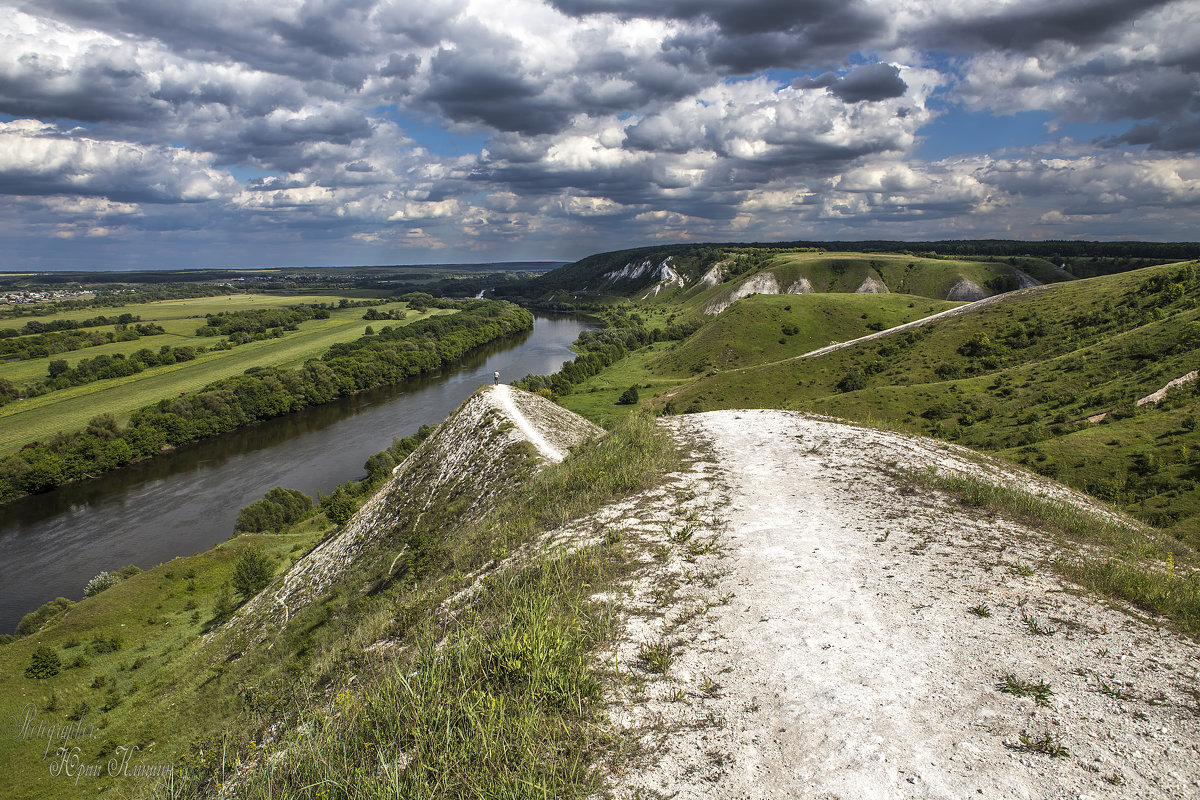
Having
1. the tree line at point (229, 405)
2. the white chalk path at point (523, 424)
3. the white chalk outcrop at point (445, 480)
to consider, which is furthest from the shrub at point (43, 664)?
the tree line at point (229, 405)

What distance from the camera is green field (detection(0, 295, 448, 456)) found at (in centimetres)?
7081

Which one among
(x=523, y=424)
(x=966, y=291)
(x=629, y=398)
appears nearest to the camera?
(x=523, y=424)

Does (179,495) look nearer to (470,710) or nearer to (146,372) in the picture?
(146,372)

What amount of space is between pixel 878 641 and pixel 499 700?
5242mm

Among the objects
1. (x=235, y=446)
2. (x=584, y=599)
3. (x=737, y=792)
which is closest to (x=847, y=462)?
(x=584, y=599)

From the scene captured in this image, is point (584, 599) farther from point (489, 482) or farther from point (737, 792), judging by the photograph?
point (489, 482)

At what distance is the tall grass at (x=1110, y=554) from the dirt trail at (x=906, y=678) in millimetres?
544

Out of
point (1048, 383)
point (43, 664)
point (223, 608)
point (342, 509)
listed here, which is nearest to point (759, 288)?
point (1048, 383)

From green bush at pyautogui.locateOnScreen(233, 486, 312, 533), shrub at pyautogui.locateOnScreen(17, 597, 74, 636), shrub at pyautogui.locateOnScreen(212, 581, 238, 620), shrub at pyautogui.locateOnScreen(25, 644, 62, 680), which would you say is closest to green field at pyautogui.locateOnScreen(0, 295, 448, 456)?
green bush at pyautogui.locateOnScreen(233, 486, 312, 533)

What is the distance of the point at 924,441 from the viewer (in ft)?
57.0

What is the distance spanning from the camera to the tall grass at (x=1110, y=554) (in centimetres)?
769

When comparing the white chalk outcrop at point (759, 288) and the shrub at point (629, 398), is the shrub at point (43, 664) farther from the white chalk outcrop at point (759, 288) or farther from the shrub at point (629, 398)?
the white chalk outcrop at point (759, 288)

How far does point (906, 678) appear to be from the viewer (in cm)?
645

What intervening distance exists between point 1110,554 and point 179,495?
7370cm
